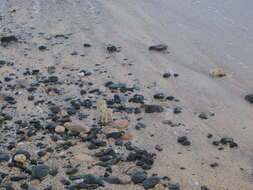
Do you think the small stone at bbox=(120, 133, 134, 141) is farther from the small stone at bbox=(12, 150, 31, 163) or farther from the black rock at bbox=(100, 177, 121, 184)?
the small stone at bbox=(12, 150, 31, 163)

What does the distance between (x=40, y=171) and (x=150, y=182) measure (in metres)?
0.83

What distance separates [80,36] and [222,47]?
2.01 metres

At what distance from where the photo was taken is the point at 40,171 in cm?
366

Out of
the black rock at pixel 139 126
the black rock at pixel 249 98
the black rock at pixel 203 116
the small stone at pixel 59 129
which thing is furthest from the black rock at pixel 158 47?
the small stone at pixel 59 129

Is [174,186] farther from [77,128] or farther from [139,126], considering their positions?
[77,128]

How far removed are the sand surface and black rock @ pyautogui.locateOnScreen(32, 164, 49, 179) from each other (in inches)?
4.4

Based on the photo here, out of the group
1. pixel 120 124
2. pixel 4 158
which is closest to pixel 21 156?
pixel 4 158

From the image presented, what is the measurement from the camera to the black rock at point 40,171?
143 inches

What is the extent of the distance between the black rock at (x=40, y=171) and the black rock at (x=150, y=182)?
0.75 m

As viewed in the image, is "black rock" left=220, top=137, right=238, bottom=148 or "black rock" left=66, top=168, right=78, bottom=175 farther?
"black rock" left=220, top=137, right=238, bottom=148

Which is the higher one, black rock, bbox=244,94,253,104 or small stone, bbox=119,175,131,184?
small stone, bbox=119,175,131,184

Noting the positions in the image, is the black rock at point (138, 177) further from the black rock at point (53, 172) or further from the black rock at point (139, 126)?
the black rock at point (139, 126)

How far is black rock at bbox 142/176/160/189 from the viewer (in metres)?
3.56

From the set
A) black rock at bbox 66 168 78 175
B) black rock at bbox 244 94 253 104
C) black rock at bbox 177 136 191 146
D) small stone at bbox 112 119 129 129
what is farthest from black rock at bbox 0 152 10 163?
black rock at bbox 244 94 253 104
